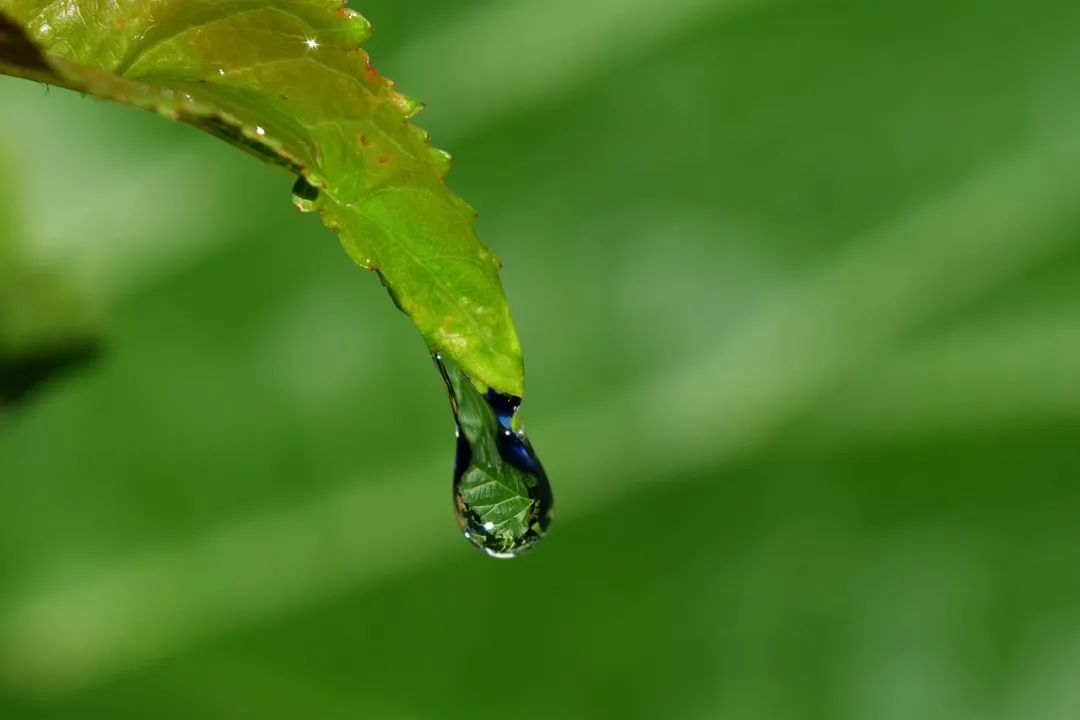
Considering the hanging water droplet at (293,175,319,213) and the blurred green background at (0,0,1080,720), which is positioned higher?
the hanging water droplet at (293,175,319,213)

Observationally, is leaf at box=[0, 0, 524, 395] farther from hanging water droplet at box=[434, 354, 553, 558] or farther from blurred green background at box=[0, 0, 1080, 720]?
blurred green background at box=[0, 0, 1080, 720]

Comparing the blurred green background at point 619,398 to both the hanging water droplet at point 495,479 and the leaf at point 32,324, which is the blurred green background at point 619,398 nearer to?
the leaf at point 32,324

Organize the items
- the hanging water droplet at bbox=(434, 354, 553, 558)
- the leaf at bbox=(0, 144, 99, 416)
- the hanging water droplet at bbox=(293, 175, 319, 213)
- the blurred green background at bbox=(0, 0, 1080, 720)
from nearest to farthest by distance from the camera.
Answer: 1. the hanging water droplet at bbox=(293, 175, 319, 213)
2. the hanging water droplet at bbox=(434, 354, 553, 558)
3. the leaf at bbox=(0, 144, 99, 416)
4. the blurred green background at bbox=(0, 0, 1080, 720)

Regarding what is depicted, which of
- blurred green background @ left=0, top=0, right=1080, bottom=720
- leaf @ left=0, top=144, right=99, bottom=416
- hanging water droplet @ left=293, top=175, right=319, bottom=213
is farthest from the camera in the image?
blurred green background @ left=0, top=0, right=1080, bottom=720

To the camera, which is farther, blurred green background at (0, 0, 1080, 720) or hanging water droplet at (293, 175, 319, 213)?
blurred green background at (0, 0, 1080, 720)

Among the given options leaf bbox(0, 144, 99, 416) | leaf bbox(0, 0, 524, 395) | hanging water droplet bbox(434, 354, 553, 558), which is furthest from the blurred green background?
leaf bbox(0, 0, 524, 395)

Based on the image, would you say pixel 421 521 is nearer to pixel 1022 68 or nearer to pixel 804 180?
pixel 804 180

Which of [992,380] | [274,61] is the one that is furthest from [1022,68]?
[274,61]

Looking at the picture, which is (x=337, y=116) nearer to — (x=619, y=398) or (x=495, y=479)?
(x=495, y=479)
